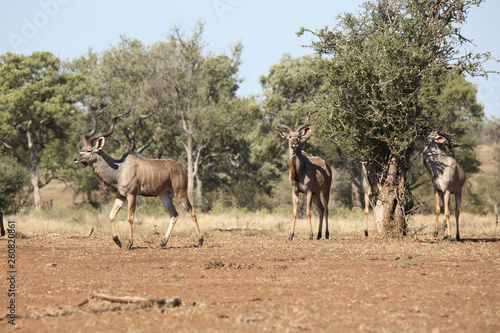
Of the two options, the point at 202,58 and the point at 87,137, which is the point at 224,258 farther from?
the point at 202,58

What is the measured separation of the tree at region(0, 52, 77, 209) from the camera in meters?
41.1

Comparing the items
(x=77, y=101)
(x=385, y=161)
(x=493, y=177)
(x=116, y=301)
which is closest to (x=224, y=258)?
(x=116, y=301)

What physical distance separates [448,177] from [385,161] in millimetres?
1729

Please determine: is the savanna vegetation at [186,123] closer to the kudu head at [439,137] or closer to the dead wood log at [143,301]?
the kudu head at [439,137]

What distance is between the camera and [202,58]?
1697 inches

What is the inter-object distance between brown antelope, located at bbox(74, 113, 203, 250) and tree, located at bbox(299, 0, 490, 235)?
170 inches

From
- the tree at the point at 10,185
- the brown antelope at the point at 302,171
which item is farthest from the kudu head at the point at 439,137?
the tree at the point at 10,185

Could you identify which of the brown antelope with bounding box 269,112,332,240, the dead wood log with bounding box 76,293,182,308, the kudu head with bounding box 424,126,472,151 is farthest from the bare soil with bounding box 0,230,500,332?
the kudu head with bounding box 424,126,472,151

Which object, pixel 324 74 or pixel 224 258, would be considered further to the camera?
pixel 324 74

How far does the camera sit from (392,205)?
1612 cm

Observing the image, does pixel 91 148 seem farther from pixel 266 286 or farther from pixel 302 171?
pixel 266 286

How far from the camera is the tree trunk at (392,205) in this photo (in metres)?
16.0

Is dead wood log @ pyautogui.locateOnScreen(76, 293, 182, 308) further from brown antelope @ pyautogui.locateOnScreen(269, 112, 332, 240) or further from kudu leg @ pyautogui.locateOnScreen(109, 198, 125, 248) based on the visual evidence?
brown antelope @ pyautogui.locateOnScreen(269, 112, 332, 240)

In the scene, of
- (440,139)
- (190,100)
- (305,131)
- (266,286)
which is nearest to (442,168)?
(440,139)
